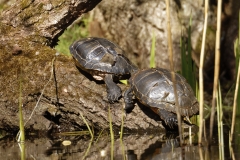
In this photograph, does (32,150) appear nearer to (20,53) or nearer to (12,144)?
(12,144)

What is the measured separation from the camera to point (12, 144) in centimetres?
396

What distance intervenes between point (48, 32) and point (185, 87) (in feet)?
4.72

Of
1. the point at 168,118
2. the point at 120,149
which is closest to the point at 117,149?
the point at 120,149

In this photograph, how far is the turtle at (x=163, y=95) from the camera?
408 centimetres

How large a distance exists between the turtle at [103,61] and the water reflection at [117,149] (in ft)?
1.69

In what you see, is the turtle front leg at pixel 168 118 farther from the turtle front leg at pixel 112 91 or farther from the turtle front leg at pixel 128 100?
the turtle front leg at pixel 112 91

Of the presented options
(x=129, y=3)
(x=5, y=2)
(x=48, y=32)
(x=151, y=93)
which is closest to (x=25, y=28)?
(x=48, y=32)

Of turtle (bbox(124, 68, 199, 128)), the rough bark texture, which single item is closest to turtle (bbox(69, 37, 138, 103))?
turtle (bbox(124, 68, 199, 128))

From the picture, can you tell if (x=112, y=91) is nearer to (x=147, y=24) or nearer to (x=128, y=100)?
(x=128, y=100)

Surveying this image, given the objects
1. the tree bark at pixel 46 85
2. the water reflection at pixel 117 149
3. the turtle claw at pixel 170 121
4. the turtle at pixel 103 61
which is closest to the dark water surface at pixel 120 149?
the water reflection at pixel 117 149

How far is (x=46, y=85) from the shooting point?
14.4 feet

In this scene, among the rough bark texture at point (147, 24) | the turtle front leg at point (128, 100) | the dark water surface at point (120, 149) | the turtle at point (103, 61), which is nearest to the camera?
the dark water surface at point (120, 149)

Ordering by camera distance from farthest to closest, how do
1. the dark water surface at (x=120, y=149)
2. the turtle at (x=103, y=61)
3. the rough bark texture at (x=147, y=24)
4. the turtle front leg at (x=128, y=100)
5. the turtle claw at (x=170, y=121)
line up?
the rough bark texture at (x=147, y=24), the turtle at (x=103, y=61), the turtle front leg at (x=128, y=100), the turtle claw at (x=170, y=121), the dark water surface at (x=120, y=149)

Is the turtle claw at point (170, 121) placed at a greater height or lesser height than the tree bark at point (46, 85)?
lesser
